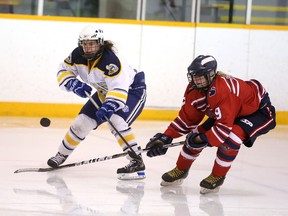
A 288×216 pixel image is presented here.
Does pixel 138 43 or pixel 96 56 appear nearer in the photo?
pixel 96 56

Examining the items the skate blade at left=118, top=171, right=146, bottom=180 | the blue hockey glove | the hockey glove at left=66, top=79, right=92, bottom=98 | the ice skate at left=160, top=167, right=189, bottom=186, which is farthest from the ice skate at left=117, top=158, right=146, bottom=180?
the hockey glove at left=66, top=79, right=92, bottom=98

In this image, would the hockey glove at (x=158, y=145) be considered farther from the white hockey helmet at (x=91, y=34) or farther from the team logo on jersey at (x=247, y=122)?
the white hockey helmet at (x=91, y=34)

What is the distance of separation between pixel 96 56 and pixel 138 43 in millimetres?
4042

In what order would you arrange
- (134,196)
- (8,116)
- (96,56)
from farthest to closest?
1. (8,116)
2. (96,56)
3. (134,196)

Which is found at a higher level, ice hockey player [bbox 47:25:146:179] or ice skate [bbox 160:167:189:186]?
ice hockey player [bbox 47:25:146:179]

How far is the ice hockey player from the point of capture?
475 centimetres

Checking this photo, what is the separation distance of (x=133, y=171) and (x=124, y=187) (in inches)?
11.2

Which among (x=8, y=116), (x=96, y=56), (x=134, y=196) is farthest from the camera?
(x=8, y=116)

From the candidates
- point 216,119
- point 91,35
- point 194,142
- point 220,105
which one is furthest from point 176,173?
point 91,35

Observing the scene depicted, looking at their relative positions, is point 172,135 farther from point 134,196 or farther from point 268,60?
point 268,60

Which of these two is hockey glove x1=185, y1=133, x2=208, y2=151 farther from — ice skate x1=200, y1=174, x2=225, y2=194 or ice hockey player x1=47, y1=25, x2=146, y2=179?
ice hockey player x1=47, y1=25, x2=146, y2=179

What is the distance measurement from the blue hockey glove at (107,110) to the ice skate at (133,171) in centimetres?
33

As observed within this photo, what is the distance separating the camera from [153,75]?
29.0 feet

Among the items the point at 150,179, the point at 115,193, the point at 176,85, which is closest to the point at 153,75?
the point at 176,85
